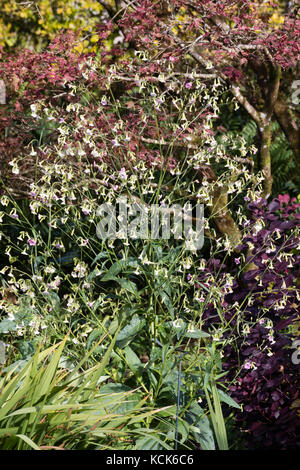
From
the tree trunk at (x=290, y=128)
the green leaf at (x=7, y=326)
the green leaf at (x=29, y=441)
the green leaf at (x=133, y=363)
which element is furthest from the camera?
the tree trunk at (x=290, y=128)

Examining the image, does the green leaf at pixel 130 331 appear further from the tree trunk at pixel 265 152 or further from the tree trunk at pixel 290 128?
the tree trunk at pixel 290 128

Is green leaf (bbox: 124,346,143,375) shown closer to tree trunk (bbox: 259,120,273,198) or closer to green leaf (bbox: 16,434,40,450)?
green leaf (bbox: 16,434,40,450)

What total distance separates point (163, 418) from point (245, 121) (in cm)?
548

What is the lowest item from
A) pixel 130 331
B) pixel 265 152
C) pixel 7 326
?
pixel 7 326

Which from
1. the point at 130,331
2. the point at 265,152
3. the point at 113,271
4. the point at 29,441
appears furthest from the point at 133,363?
the point at 265,152

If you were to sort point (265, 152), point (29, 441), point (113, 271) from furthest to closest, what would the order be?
point (265, 152) → point (113, 271) → point (29, 441)

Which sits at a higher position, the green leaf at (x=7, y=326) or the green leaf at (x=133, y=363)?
the green leaf at (x=133, y=363)

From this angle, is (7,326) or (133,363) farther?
(7,326)

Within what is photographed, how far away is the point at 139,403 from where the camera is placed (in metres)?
2.81

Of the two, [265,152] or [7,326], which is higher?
[265,152]

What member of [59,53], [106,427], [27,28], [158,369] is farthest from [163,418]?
[27,28]

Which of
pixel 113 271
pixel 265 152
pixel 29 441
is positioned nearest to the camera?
pixel 29 441

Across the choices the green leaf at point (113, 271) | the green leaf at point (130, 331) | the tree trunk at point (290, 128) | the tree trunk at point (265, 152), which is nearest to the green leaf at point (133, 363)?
the green leaf at point (130, 331)

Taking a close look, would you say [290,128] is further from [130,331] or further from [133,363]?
[133,363]
